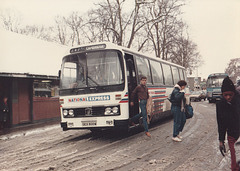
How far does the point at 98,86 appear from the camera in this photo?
27.9 ft

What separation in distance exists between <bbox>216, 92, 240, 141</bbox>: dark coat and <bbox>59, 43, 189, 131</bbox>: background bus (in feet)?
13.6

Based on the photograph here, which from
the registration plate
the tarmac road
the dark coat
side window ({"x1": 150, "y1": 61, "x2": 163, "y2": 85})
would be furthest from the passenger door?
the dark coat

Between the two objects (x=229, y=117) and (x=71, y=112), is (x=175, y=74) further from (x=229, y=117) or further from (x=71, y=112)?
(x=229, y=117)

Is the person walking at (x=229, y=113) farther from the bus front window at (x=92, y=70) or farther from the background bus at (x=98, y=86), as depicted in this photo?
the bus front window at (x=92, y=70)

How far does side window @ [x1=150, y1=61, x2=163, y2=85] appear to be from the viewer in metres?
11.8

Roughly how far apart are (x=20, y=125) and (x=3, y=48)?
4879 millimetres

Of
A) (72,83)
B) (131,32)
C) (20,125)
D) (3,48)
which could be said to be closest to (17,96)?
(20,125)

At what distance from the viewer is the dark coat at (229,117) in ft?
14.1

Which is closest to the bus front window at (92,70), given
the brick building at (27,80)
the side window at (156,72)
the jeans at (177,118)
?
the jeans at (177,118)

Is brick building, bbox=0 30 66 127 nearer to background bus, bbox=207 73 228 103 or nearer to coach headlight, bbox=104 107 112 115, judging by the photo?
coach headlight, bbox=104 107 112 115

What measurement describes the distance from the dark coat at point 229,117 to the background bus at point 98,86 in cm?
414

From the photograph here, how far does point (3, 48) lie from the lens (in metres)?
16.4

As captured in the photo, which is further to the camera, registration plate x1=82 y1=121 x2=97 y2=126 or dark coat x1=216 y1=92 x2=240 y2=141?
registration plate x1=82 y1=121 x2=97 y2=126

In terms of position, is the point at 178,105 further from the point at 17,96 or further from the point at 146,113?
the point at 17,96
